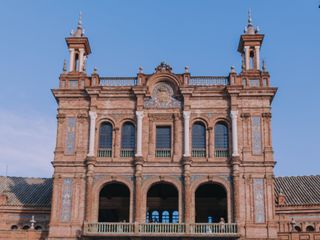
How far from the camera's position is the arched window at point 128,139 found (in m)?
51.4

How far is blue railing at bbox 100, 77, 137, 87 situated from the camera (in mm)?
53500

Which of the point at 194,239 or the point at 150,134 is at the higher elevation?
the point at 150,134

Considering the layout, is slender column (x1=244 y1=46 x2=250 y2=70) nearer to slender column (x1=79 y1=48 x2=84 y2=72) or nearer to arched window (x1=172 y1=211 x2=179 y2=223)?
arched window (x1=172 y1=211 x2=179 y2=223)

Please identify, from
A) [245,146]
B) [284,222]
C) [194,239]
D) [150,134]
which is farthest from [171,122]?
[284,222]

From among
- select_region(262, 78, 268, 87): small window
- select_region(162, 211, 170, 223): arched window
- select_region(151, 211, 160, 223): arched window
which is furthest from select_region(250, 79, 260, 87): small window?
select_region(151, 211, 160, 223): arched window

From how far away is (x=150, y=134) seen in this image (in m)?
51.5

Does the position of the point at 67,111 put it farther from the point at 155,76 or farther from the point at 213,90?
the point at 213,90

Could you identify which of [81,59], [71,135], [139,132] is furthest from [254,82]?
[71,135]

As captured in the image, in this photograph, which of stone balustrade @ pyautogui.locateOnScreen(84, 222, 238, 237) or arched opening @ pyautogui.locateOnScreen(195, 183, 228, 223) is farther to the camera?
arched opening @ pyautogui.locateOnScreen(195, 183, 228, 223)

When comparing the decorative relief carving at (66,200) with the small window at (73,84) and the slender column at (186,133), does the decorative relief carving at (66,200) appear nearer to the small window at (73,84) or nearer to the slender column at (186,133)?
the small window at (73,84)

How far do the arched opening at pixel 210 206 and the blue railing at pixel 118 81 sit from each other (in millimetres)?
11329

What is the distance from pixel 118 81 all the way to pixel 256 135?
1262 centimetres

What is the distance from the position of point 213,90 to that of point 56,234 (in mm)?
17345

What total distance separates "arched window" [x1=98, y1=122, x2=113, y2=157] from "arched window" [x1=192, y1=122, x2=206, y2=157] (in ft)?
22.7
